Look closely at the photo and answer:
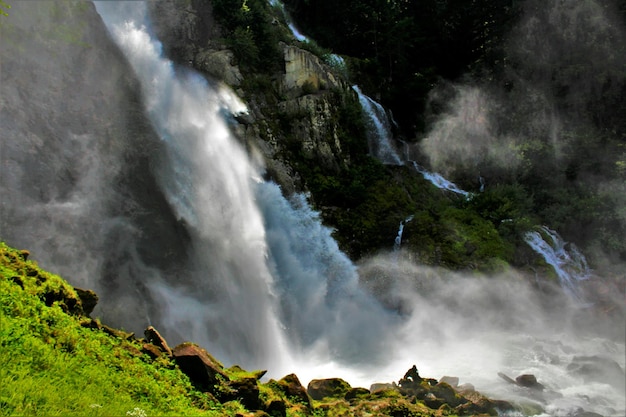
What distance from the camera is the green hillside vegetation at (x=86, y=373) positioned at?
186 inches

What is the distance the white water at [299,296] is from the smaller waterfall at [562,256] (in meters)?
1.97

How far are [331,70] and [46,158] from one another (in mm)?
15270

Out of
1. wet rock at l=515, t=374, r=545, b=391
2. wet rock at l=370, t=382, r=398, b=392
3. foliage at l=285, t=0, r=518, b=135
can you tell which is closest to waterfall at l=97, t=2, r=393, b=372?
wet rock at l=370, t=382, r=398, b=392

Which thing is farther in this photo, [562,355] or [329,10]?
[329,10]

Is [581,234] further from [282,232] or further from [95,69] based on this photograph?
[95,69]

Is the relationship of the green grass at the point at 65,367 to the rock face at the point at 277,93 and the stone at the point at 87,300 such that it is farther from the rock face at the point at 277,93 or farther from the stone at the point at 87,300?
the rock face at the point at 277,93

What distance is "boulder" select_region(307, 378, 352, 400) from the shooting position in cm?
1112

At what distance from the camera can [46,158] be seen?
14602mm

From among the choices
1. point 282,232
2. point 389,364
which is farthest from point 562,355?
point 282,232

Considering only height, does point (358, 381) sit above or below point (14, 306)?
above

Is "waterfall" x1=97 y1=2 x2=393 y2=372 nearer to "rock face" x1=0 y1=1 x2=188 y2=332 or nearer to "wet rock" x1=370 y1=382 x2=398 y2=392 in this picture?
"rock face" x1=0 y1=1 x2=188 y2=332

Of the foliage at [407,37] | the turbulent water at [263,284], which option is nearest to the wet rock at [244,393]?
the turbulent water at [263,284]

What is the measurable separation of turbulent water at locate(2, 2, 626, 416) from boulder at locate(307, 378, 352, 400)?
242cm

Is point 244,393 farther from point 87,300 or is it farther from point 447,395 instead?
point 447,395
